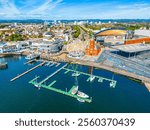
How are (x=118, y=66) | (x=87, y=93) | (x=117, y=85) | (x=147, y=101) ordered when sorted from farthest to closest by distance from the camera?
(x=118, y=66), (x=117, y=85), (x=87, y=93), (x=147, y=101)

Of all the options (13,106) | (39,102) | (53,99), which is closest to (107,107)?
(53,99)

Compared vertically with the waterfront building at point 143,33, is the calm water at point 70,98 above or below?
below

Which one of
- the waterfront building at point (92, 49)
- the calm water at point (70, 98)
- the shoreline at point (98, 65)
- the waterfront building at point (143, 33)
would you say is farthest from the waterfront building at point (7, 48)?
the waterfront building at point (143, 33)

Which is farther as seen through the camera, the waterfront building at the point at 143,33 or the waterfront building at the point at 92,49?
the waterfront building at the point at 143,33

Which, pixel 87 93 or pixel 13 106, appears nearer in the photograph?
pixel 13 106

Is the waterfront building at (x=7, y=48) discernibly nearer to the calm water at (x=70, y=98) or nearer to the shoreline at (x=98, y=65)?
the shoreline at (x=98, y=65)

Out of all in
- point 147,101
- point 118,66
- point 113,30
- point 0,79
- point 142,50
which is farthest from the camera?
point 113,30

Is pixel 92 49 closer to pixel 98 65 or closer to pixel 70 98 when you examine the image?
pixel 98 65

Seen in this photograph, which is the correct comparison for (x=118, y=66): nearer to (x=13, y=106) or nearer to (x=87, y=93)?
(x=87, y=93)
